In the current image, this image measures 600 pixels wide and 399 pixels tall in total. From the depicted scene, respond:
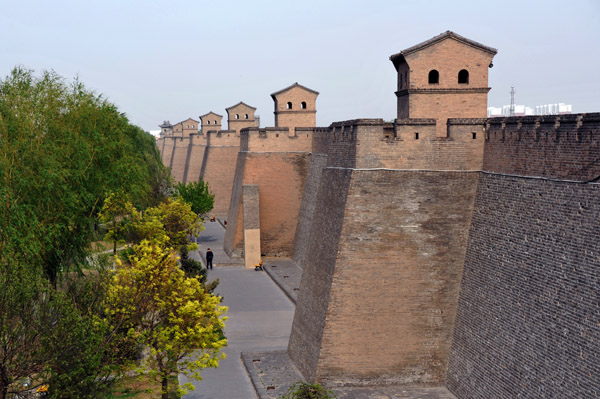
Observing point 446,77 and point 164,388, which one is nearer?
point 164,388

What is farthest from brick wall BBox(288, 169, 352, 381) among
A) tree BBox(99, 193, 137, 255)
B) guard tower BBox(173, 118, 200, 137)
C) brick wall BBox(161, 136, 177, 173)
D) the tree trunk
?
guard tower BBox(173, 118, 200, 137)

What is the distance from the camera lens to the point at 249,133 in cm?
3034

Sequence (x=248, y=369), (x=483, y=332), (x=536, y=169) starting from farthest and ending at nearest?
(x=248, y=369), (x=483, y=332), (x=536, y=169)

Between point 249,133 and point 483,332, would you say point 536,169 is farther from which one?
point 249,133

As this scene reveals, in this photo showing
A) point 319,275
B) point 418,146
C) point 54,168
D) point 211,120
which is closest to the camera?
point 418,146

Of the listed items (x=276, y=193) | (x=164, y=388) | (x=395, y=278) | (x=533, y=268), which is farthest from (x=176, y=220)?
(x=533, y=268)

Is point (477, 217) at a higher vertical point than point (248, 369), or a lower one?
higher

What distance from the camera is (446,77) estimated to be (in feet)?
52.5

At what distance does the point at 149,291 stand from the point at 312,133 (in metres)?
17.8

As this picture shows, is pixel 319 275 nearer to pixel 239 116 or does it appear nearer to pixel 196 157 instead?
pixel 239 116

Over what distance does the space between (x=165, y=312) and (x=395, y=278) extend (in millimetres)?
4804

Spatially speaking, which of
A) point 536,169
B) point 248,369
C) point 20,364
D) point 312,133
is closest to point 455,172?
point 536,169

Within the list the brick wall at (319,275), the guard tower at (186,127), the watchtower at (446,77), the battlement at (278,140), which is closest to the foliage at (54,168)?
the brick wall at (319,275)

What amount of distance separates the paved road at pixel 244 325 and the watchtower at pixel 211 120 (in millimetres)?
31236
